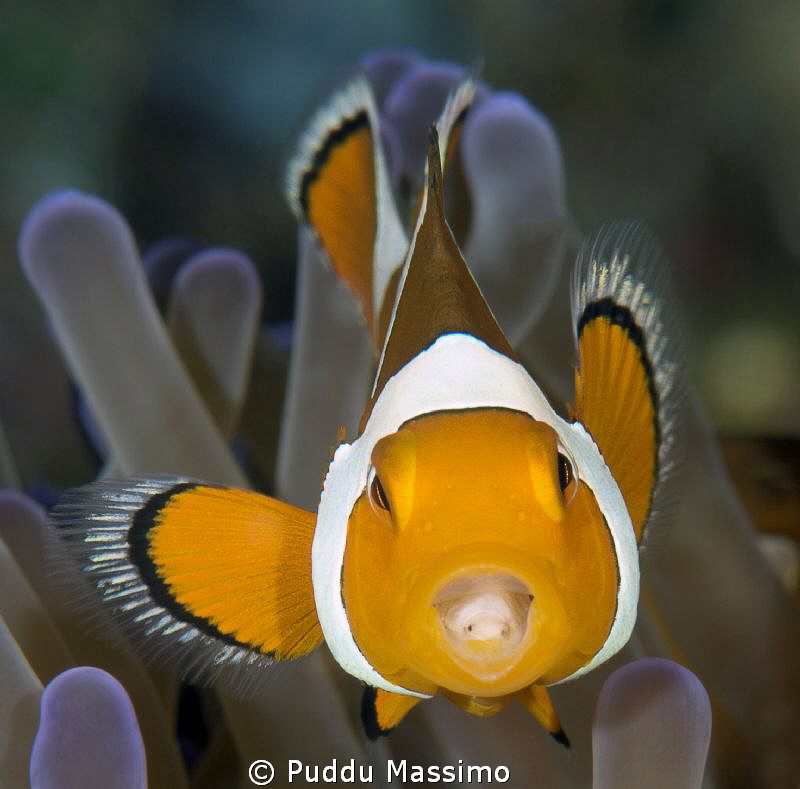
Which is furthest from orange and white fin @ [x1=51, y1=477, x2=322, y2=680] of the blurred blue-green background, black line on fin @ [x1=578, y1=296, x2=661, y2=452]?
the blurred blue-green background

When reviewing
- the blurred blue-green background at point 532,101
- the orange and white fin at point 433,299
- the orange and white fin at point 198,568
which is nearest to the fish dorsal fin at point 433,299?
the orange and white fin at point 433,299

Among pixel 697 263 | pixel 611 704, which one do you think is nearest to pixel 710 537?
pixel 611 704

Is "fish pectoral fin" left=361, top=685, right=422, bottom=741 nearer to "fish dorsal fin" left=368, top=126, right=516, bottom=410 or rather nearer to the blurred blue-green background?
"fish dorsal fin" left=368, top=126, right=516, bottom=410

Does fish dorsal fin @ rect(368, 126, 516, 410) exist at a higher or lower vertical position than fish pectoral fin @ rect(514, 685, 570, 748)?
higher

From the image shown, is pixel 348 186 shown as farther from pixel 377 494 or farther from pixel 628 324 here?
pixel 377 494

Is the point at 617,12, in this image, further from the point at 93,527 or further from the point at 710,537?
the point at 93,527

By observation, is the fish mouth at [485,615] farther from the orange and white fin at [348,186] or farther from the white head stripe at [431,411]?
the orange and white fin at [348,186]
